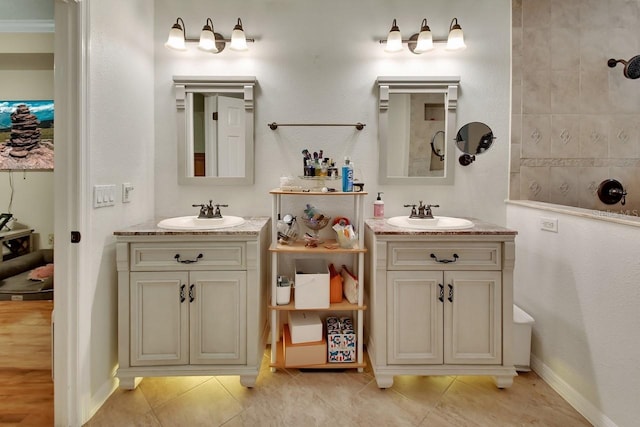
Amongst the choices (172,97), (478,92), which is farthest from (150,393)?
(478,92)

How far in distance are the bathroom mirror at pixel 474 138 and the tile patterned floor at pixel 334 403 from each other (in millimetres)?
1437

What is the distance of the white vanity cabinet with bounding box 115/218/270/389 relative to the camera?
1.78 meters

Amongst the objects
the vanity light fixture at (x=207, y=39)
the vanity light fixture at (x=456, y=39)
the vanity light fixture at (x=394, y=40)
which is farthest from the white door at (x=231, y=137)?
the vanity light fixture at (x=456, y=39)

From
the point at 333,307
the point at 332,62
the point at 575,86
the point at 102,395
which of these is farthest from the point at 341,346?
the point at 575,86

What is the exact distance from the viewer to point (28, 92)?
3.29 metres

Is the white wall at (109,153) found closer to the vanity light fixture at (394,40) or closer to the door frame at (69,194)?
the door frame at (69,194)

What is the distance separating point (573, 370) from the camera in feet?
5.71

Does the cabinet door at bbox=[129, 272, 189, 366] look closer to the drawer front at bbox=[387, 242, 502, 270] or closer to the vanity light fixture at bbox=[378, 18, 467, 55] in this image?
Answer: the drawer front at bbox=[387, 242, 502, 270]

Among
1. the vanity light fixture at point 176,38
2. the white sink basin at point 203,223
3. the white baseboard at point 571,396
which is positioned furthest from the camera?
the vanity light fixture at point 176,38

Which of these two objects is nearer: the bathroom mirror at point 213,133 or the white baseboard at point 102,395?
the white baseboard at point 102,395

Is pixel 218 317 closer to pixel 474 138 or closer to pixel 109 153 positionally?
pixel 109 153

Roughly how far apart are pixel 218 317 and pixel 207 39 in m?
1.73

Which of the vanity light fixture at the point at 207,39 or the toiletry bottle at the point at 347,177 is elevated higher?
the vanity light fixture at the point at 207,39

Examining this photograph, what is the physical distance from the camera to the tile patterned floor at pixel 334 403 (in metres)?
1.62
